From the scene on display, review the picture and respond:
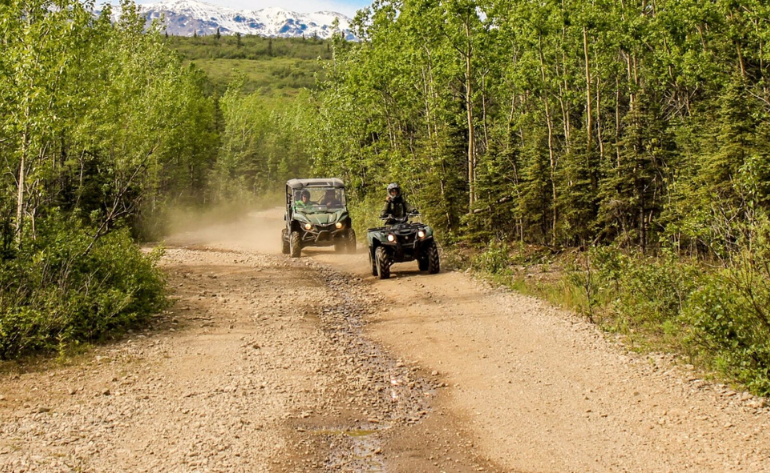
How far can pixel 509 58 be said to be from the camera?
25.8 m

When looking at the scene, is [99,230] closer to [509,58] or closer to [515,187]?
[515,187]

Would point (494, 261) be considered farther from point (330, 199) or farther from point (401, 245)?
point (330, 199)

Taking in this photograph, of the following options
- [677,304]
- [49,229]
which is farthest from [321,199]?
[677,304]

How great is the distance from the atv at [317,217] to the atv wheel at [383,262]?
5037 mm

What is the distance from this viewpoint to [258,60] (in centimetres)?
17200

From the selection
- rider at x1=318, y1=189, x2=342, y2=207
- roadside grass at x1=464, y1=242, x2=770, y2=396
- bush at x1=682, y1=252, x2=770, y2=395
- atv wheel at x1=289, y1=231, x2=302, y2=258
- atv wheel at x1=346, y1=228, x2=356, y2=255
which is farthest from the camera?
rider at x1=318, y1=189, x2=342, y2=207

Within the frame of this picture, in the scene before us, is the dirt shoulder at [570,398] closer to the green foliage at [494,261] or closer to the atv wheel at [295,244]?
the green foliage at [494,261]

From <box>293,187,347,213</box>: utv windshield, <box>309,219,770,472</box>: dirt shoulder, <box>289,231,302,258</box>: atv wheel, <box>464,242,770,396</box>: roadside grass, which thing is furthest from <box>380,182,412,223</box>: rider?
<box>289,231,302,258</box>: atv wheel

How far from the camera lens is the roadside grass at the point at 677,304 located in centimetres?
738

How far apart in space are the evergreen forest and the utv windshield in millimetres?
3008

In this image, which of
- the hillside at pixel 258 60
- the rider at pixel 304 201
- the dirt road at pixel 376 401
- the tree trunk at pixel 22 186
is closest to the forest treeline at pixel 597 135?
the dirt road at pixel 376 401

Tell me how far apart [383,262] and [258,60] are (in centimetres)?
16547

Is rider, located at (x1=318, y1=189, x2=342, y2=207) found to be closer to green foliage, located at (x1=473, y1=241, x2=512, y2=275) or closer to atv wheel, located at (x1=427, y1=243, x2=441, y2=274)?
atv wheel, located at (x1=427, y1=243, x2=441, y2=274)

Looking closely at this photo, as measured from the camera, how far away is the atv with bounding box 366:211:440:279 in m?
15.0
